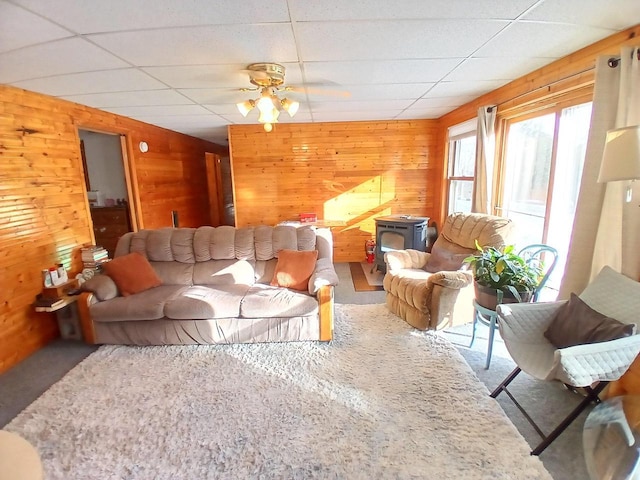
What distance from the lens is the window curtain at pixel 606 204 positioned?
5.82 feet

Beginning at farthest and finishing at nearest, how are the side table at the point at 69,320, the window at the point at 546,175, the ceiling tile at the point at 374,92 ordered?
the ceiling tile at the point at 374,92 < the side table at the point at 69,320 < the window at the point at 546,175


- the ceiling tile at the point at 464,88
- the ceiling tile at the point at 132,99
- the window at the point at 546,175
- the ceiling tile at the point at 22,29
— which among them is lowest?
the window at the point at 546,175

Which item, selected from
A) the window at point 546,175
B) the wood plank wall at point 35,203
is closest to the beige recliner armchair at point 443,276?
the window at point 546,175

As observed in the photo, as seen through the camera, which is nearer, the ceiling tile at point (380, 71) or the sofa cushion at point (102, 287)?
the ceiling tile at point (380, 71)

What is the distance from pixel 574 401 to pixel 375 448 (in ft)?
4.43

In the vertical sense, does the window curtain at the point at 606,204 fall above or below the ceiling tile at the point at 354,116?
below

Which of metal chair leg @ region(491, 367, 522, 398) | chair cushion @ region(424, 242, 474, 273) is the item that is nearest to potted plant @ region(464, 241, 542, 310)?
metal chair leg @ region(491, 367, 522, 398)

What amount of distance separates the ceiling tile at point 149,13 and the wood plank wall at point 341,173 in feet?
11.3

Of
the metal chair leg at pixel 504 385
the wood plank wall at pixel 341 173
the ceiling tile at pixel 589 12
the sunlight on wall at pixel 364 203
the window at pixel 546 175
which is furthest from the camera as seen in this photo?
the sunlight on wall at pixel 364 203

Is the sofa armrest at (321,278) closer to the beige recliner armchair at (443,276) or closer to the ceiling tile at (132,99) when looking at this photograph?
the beige recliner armchair at (443,276)

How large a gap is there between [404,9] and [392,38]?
350 millimetres

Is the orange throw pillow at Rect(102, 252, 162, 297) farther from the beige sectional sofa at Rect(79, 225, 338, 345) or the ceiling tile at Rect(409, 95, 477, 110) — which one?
the ceiling tile at Rect(409, 95, 477, 110)

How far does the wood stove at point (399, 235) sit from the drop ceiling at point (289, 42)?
1.74 meters

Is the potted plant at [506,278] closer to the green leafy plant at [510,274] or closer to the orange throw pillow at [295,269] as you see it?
the green leafy plant at [510,274]
